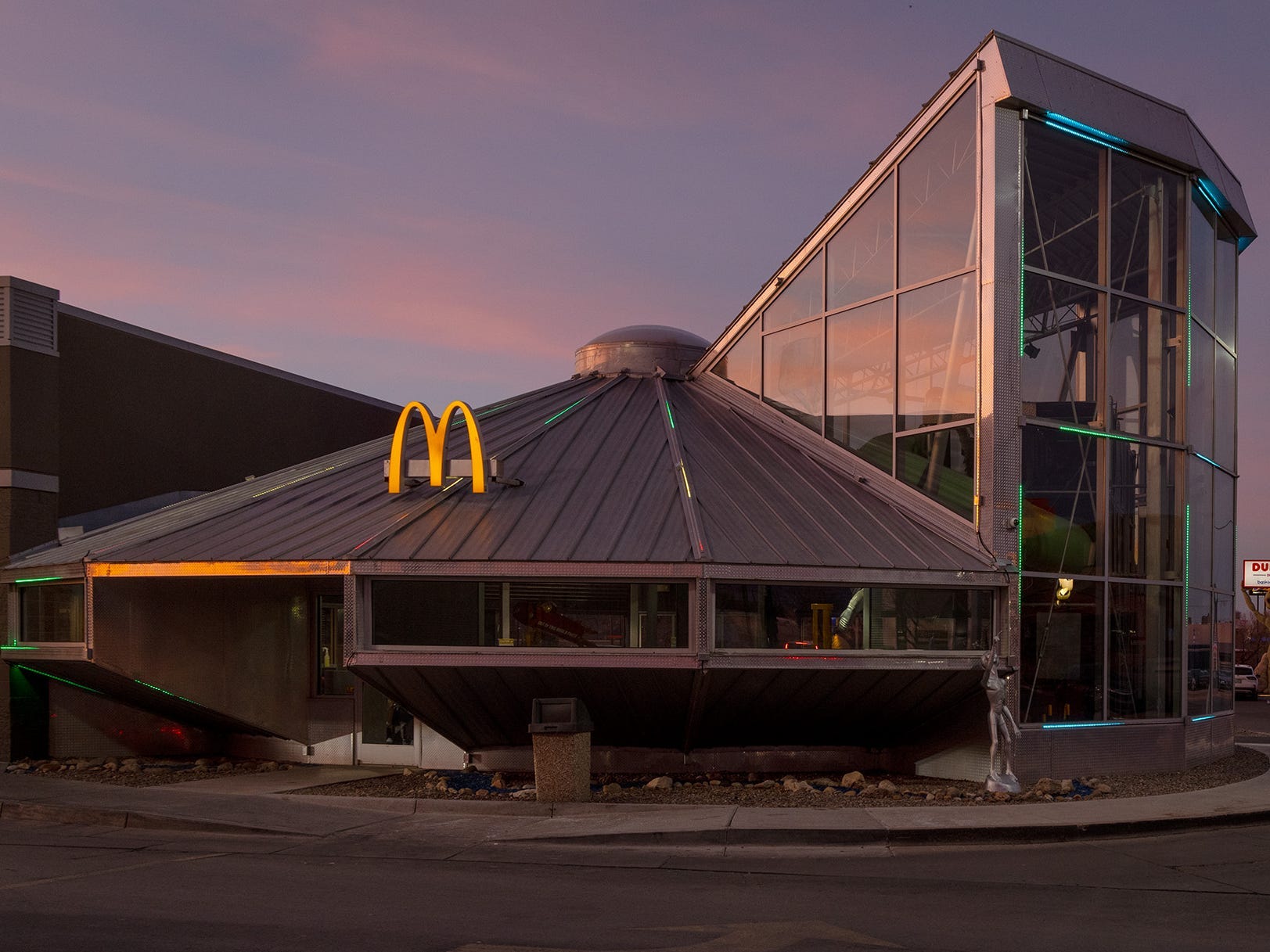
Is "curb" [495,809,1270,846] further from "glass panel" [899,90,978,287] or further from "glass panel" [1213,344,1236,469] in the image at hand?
"glass panel" [1213,344,1236,469]

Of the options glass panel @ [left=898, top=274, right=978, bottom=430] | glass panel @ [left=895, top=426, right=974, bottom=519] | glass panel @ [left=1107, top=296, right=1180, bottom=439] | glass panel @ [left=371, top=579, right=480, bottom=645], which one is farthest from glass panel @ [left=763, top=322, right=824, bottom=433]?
glass panel @ [left=371, top=579, right=480, bottom=645]

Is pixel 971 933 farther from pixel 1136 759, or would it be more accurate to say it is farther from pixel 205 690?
pixel 205 690

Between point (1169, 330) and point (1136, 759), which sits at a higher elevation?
point (1169, 330)

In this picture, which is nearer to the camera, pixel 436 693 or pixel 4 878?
pixel 4 878

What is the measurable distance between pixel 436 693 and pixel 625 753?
2942 millimetres

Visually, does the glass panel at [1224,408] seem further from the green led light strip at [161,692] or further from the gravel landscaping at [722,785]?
the green led light strip at [161,692]

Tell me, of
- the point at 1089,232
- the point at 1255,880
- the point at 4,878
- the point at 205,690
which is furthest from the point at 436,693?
the point at 1089,232

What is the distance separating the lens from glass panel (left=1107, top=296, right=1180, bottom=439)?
19.0m

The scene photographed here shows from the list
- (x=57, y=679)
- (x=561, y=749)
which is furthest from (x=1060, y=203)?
(x=57, y=679)

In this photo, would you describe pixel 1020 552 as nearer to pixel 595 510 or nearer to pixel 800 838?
pixel 595 510

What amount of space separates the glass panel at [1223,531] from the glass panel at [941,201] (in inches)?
275

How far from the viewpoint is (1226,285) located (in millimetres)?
22781

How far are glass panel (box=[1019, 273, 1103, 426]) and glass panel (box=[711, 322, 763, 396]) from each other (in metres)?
5.67

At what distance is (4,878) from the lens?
35.9 ft
